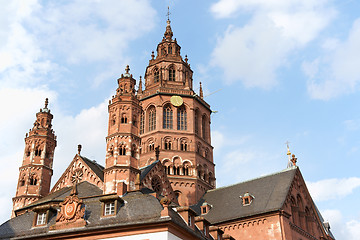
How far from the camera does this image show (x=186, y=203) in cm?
5381

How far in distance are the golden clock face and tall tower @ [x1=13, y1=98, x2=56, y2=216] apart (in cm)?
1770

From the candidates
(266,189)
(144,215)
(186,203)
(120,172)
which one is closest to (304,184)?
(266,189)

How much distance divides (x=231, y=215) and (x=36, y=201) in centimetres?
1952

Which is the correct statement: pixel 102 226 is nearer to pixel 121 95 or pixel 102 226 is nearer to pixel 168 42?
pixel 121 95

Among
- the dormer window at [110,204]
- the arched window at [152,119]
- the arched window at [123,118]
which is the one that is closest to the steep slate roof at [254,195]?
the arched window at [152,119]

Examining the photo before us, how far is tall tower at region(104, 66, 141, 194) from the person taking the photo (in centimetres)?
3875

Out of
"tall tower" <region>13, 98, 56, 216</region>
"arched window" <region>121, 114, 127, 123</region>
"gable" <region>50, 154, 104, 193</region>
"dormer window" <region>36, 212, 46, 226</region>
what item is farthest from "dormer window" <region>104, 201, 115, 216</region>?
→ "tall tower" <region>13, 98, 56, 216</region>

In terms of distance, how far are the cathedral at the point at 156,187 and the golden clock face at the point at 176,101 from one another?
14 centimetres

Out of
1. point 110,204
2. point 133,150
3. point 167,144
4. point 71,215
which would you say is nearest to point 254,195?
point 133,150

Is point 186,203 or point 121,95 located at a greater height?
point 121,95

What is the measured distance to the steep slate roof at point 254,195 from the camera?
43688mm

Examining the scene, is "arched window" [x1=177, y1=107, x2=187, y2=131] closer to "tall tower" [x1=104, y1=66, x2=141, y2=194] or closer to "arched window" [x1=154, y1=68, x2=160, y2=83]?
"arched window" [x1=154, y1=68, x2=160, y2=83]

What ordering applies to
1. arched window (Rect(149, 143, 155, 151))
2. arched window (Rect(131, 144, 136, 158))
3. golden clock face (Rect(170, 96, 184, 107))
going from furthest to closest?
golden clock face (Rect(170, 96, 184, 107)) → arched window (Rect(149, 143, 155, 151)) → arched window (Rect(131, 144, 136, 158))

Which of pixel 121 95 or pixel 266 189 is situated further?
pixel 266 189
